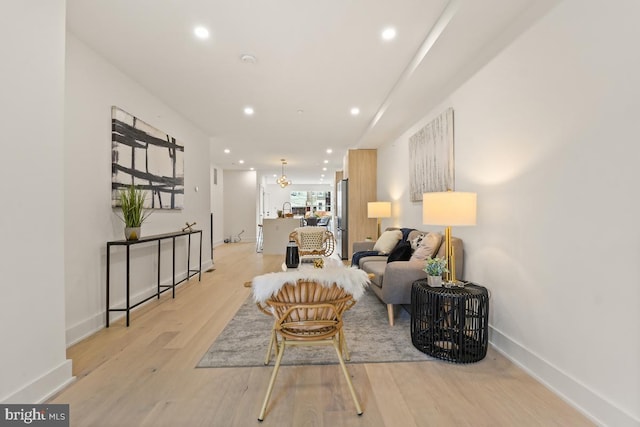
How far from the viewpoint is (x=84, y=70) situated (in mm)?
2773

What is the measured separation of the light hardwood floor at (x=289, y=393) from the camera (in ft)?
5.40

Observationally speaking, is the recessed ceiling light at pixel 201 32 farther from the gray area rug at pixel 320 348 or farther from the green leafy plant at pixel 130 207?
the gray area rug at pixel 320 348

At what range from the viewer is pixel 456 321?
228 centimetres

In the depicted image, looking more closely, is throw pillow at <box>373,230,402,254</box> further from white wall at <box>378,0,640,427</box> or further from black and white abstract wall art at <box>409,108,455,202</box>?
white wall at <box>378,0,640,427</box>

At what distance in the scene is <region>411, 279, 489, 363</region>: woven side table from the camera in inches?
89.6

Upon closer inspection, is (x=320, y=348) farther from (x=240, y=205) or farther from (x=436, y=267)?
(x=240, y=205)

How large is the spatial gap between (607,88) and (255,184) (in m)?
10.3

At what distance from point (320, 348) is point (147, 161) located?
314 centimetres

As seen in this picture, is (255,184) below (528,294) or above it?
above

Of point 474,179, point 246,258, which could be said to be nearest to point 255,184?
point 246,258

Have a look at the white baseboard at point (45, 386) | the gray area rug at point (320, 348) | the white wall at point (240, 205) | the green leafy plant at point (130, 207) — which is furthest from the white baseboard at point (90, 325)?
the white wall at point (240, 205)

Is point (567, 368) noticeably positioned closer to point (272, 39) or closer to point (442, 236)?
point (442, 236)

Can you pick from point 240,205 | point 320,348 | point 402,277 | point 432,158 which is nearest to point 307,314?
point 320,348

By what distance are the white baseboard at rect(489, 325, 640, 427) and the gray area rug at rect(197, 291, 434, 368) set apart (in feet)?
2.13
